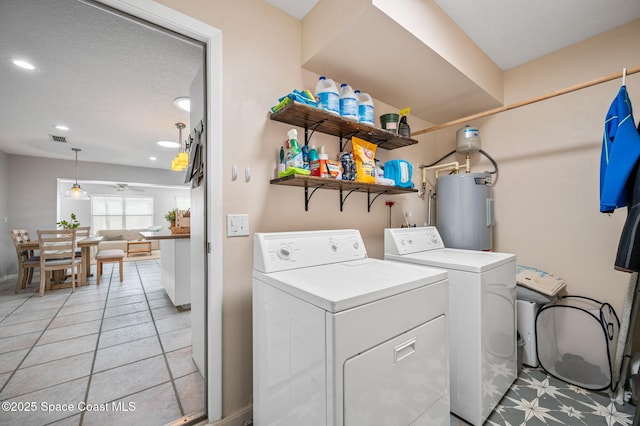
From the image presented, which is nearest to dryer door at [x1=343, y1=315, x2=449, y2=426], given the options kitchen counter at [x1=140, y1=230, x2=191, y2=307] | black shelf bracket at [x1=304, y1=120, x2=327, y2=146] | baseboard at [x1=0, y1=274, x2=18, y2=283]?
black shelf bracket at [x1=304, y1=120, x2=327, y2=146]

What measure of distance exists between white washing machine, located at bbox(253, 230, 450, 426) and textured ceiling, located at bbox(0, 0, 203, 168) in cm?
140

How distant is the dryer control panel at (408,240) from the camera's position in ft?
5.83

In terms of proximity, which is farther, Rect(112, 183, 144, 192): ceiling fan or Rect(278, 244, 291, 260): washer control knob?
Rect(112, 183, 144, 192): ceiling fan

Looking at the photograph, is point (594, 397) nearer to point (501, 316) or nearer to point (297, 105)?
point (501, 316)

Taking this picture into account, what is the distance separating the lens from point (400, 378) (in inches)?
37.1

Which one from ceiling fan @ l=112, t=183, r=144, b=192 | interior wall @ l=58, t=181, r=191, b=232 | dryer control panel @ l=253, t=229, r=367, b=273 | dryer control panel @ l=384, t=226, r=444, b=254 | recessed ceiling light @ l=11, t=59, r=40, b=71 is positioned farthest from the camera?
ceiling fan @ l=112, t=183, r=144, b=192

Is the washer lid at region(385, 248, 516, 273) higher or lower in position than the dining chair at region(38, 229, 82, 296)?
higher

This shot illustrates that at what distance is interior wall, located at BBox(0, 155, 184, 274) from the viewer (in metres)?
4.84

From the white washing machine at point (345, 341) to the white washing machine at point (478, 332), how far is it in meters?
0.28

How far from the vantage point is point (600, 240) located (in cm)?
186

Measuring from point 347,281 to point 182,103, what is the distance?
310 cm

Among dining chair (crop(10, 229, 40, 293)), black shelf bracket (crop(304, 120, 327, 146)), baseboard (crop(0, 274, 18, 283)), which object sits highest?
black shelf bracket (crop(304, 120, 327, 146))

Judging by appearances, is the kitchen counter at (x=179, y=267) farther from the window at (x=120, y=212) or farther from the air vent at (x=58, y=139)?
the window at (x=120, y=212)

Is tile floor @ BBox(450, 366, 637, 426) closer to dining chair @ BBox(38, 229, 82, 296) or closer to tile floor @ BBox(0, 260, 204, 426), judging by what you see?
tile floor @ BBox(0, 260, 204, 426)
